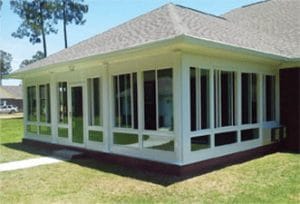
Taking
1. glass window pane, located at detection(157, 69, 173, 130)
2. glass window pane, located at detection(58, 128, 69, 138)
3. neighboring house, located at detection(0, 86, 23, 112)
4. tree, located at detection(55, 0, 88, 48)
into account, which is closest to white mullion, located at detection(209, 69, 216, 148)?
glass window pane, located at detection(157, 69, 173, 130)

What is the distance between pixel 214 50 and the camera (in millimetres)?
8453

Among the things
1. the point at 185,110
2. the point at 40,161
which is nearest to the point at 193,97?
the point at 185,110

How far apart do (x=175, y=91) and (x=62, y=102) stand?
588 cm

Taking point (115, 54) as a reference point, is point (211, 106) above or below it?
below

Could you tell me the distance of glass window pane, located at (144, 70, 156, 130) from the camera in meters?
8.75

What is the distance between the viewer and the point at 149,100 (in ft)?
29.2

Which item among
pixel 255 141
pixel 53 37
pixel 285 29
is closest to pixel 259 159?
pixel 255 141

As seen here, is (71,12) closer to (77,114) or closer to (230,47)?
(77,114)

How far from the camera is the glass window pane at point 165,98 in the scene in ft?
27.5

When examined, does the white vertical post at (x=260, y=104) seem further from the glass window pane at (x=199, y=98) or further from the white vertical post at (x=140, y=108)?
the white vertical post at (x=140, y=108)

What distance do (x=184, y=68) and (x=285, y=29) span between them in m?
7.75

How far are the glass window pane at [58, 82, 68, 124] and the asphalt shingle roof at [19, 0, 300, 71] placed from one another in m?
1.00

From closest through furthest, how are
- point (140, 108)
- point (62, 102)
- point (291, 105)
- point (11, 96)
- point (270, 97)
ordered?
point (140, 108) → point (291, 105) → point (270, 97) → point (62, 102) → point (11, 96)

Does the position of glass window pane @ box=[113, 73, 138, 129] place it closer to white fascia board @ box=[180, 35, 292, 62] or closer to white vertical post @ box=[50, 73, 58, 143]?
white fascia board @ box=[180, 35, 292, 62]
